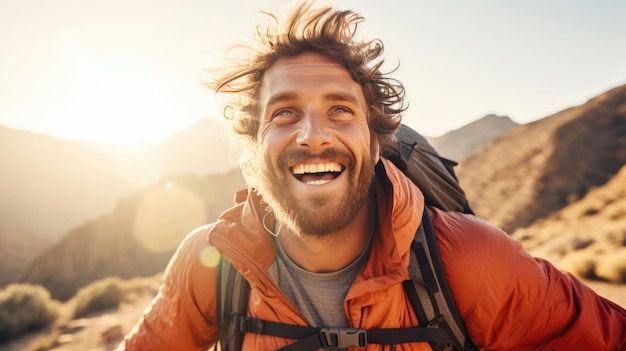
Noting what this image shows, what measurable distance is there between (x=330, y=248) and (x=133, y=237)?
35.4 metres

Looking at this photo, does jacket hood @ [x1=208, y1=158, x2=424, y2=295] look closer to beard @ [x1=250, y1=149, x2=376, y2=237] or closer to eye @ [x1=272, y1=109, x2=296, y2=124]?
beard @ [x1=250, y1=149, x2=376, y2=237]

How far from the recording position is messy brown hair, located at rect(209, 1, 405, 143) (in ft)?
8.20

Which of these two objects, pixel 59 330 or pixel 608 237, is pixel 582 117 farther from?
pixel 59 330

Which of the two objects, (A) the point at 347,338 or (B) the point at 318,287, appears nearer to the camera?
(A) the point at 347,338

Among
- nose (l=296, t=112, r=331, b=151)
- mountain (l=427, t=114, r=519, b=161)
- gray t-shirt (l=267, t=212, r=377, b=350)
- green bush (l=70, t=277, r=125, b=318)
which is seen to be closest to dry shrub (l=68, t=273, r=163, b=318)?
green bush (l=70, t=277, r=125, b=318)

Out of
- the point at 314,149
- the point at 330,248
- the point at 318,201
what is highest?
the point at 314,149

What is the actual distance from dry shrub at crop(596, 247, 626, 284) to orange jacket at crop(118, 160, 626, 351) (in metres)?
6.11

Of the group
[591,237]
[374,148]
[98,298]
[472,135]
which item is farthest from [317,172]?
[472,135]

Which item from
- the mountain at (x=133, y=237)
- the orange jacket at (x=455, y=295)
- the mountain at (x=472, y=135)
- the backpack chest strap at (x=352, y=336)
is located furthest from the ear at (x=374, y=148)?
the mountain at (x=472, y=135)

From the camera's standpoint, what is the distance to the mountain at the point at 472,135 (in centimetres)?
7331

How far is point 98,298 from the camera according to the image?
37.0 feet

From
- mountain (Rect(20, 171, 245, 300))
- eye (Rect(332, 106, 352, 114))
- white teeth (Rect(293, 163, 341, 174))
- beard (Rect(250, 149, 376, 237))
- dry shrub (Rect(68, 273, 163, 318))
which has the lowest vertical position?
mountain (Rect(20, 171, 245, 300))

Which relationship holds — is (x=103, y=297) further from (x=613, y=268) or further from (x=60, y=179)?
(x=60, y=179)

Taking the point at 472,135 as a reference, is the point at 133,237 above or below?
below
